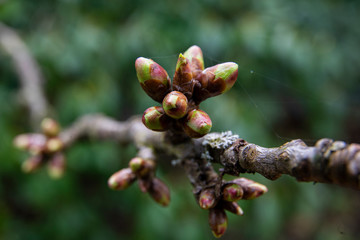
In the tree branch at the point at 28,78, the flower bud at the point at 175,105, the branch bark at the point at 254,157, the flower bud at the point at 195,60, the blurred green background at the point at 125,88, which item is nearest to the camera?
the branch bark at the point at 254,157

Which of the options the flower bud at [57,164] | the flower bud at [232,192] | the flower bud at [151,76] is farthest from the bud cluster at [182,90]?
the flower bud at [57,164]

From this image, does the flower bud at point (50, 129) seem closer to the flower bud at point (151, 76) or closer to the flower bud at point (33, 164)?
the flower bud at point (33, 164)

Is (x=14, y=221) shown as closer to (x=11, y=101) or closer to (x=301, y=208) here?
(x=11, y=101)

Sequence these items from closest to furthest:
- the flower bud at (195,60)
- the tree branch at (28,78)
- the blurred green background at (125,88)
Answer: the flower bud at (195,60) → the tree branch at (28,78) → the blurred green background at (125,88)

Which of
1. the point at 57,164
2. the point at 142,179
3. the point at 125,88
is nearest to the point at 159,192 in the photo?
the point at 142,179

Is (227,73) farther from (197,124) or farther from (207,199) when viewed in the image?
(207,199)

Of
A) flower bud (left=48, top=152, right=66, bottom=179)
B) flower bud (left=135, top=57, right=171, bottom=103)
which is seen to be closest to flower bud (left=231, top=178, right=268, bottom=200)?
flower bud (left=135, top=57, right=171, bottom=103)

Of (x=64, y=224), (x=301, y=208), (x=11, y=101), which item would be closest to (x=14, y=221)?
(x=64, y=224)
